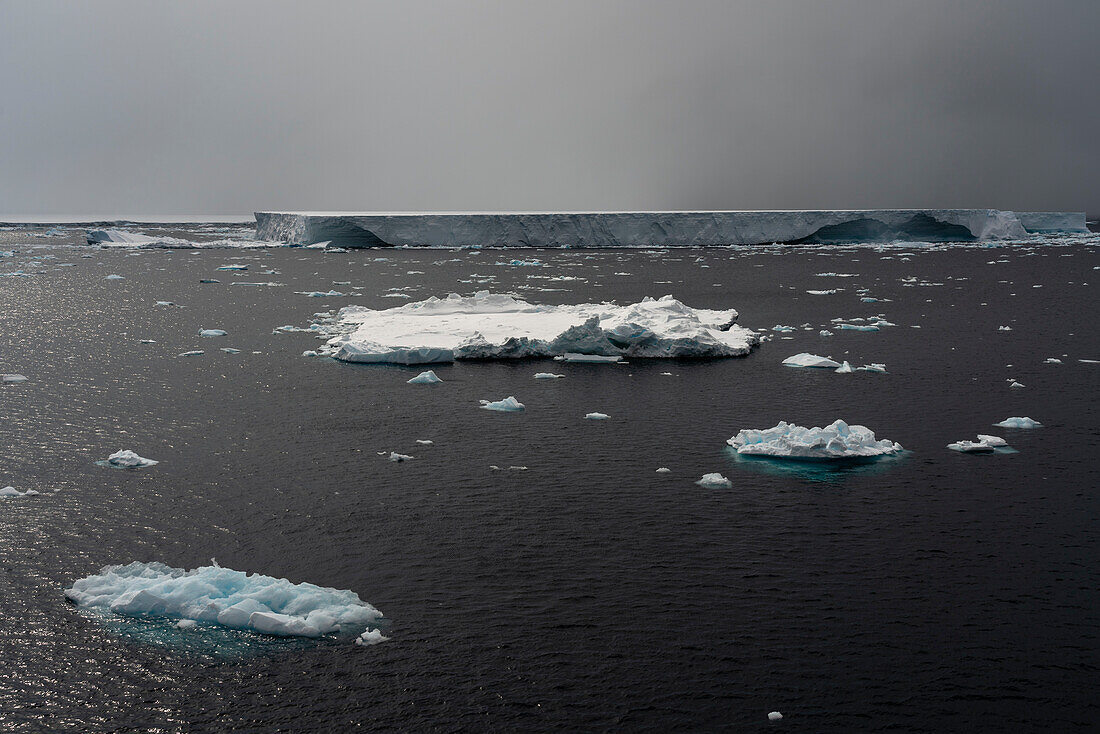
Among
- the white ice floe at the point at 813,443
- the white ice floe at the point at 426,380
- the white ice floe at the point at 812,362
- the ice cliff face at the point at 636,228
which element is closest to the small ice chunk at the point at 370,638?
the white ice floe at the point at 813,443

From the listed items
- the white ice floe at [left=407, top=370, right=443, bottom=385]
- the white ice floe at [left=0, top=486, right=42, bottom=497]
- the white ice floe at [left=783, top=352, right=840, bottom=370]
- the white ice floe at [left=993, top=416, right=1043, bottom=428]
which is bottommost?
the white ice floe at [left=0, top=486, right=42, bottom=497]

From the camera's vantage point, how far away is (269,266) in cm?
2800

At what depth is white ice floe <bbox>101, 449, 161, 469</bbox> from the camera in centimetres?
771

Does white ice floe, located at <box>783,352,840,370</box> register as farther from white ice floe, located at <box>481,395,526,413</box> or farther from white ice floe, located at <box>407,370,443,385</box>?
white ice floe, located at <box>407,370,443,385</box>

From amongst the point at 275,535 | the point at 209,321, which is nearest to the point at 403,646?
the point at 275,535

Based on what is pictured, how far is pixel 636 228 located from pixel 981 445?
28.9m

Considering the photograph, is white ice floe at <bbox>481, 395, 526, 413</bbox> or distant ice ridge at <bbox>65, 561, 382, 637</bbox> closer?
distant ice ridge at <bbox>65, 561, 382, 637</bbox>

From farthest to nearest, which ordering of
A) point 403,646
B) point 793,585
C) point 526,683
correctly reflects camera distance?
1. point 793,585
2. point 403,646
3. point 526,683

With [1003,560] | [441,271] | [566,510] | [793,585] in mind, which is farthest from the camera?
[441,271]

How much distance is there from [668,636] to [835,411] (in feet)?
17.4

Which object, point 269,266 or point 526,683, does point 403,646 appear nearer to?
point 526,683

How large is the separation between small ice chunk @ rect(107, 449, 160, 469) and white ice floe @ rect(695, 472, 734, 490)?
14.4ft

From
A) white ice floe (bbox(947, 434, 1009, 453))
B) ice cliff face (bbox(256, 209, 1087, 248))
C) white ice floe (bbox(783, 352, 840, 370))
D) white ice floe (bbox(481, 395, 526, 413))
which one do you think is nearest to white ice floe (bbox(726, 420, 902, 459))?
white ice floe (bbox(947, 434, 1009, 453))

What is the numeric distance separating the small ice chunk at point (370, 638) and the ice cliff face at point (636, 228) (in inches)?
1228
